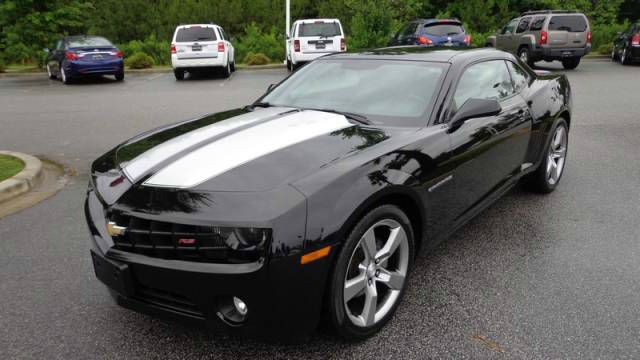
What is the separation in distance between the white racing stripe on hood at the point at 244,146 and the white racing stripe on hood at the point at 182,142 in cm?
14

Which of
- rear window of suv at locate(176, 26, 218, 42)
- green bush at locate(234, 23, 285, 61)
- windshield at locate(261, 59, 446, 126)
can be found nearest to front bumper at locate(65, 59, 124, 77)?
rear window of suv at locate(176, 26, 218, 42)

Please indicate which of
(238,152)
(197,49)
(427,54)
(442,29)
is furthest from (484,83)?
(442,29)

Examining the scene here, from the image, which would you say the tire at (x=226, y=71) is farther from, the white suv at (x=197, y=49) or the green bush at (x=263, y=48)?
the green bush at (x=263, y=48)

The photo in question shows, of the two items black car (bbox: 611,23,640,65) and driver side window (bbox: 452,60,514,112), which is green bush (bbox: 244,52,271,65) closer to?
black car (bbox: 611,23,640,65)

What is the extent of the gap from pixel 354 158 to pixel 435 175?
67 cm

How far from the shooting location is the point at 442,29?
63.1ft

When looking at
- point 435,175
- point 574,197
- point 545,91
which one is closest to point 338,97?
point 435,175

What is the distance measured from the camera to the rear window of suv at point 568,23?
746 inches

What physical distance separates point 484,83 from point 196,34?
16.0 meters

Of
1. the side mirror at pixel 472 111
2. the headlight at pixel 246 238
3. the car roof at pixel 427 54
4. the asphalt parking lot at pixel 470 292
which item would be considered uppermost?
the car roof at pixel 427 54

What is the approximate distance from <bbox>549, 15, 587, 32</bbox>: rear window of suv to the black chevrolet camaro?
1666cm

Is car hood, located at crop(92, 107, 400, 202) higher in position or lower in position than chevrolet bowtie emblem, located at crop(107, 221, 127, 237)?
higher

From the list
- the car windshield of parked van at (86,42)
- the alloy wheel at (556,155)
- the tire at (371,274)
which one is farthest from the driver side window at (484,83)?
the car windshield of parked van at (86,42)

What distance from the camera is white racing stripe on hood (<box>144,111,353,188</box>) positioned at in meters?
2.85
